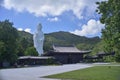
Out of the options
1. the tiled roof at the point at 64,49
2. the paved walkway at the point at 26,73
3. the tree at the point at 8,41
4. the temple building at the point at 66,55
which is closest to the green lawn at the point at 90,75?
the paved walkway at the point at 26,73

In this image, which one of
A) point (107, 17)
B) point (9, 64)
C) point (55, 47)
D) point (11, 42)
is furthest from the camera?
point (55, 47)

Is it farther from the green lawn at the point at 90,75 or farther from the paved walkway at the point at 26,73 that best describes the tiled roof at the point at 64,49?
the green lawn at the point at 90,75

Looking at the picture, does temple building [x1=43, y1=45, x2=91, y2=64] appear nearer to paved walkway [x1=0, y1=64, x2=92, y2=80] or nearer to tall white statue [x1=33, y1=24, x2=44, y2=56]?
tall white statue [x1=33, y1=24, x2=44, y2=56]

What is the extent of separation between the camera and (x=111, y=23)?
1994cm

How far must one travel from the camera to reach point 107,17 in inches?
839

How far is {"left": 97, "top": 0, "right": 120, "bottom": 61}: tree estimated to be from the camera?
19344 mm

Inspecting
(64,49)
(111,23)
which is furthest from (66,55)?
(111,23)

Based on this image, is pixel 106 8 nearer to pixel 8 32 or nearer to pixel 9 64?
pixel 8 32

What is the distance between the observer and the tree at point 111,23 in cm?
1934

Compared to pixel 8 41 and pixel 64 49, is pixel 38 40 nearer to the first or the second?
pixel 64 49

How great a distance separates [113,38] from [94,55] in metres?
68.1

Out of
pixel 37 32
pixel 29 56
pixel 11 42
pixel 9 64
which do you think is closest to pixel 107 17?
pixel 11 42

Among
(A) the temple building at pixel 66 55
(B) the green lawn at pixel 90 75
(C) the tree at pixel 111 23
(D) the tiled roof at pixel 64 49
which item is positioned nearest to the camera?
(C) the tree at pixel 111 23

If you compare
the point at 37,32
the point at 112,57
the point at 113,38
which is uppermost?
the point at 37,32
